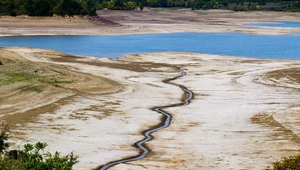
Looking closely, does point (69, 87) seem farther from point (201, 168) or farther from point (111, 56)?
A: point (111, 56)

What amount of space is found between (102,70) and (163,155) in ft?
70.8

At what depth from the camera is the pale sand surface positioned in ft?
62.8

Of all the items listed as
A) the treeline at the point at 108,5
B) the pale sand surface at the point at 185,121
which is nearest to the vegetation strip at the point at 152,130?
the pale sand surface at the point at 185,121

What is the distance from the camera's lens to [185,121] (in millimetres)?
24906

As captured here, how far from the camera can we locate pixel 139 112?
86.7 ft

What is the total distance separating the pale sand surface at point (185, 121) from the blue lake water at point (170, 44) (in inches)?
560

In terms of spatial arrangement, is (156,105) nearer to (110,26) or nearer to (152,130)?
(152,130)

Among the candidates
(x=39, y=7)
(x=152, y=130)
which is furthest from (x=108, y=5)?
(x=152, y=130)

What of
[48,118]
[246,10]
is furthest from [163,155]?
[246,10]

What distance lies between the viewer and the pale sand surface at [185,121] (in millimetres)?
19141

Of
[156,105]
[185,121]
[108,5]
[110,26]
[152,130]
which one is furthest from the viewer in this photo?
[108,5]

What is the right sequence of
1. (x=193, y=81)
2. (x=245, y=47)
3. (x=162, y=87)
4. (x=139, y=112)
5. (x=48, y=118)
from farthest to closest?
(x=245, y=47), (x=193, y=81), (x=162, y=87), (x=139, y=112), (x=48, y=118)

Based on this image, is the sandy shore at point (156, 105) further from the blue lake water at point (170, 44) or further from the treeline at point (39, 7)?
the treeline at point (39, 7)

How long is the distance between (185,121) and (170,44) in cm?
3898
